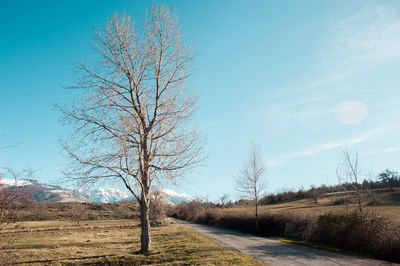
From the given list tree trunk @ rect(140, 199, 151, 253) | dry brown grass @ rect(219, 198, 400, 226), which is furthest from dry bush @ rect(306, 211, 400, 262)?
tree trunk @ rect(140, 199, 151, 253)

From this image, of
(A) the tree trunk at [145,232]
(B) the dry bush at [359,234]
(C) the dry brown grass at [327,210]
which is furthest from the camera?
(C) the dry brown grass at [327,210]

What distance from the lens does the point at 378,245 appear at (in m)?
11.4

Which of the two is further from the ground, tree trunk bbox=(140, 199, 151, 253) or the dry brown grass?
tree trunk bbox=(140, 199, 151, 253)

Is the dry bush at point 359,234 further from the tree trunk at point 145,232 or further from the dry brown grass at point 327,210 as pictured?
the tree trunk at point 145,232

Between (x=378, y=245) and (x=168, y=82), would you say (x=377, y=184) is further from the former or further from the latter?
(x=168, y=82)

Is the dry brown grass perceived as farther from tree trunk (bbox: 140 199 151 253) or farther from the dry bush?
Result: tree trunk (bbox: 140 199 151 253)

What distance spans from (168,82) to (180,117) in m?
2.05

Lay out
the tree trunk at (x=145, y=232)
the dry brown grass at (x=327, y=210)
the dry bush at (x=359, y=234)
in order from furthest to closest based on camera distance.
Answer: the dry brown grass at (x=327, y=210) < the tree trunk at (x=145, y=232) < the dry bush at (x=359, y=234)

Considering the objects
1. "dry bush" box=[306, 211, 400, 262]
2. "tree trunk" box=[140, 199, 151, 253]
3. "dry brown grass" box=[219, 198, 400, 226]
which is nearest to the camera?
"dry bush" box=[306, 211, 400, 262]

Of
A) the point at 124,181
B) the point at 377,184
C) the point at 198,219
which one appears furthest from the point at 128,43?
the point at 377,184

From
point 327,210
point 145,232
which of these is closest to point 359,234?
point 145,232

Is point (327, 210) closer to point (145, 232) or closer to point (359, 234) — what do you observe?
point (359, 234)

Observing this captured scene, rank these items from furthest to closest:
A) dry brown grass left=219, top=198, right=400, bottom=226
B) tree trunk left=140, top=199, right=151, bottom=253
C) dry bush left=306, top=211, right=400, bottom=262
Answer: dry brown grass left=219, top=198, right=400, bottom=226, tree trunk left=140, top=199, right=151, bottom=253, dry bush left=306, top=211, right=400, bottom=262

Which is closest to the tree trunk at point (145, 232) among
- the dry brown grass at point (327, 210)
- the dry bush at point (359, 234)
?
the dry bush at point (359, 234)
